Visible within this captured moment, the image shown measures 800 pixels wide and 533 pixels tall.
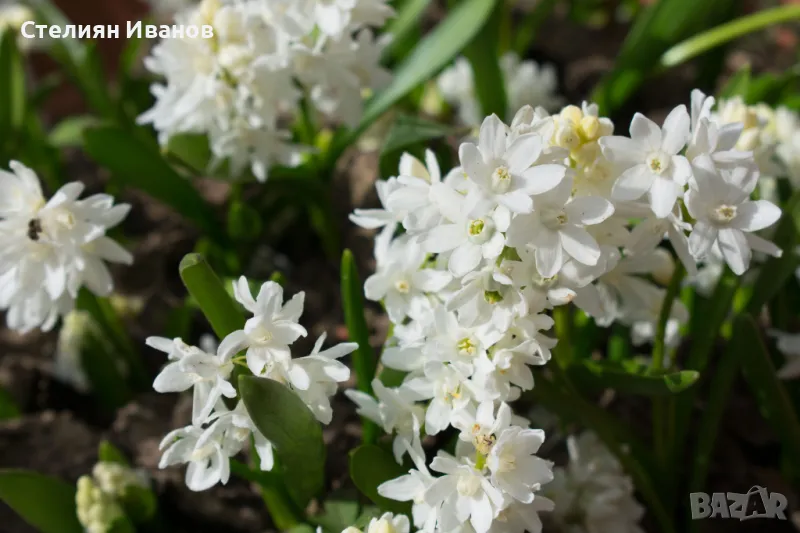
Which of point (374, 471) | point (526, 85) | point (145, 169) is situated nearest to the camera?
point (374, 471)

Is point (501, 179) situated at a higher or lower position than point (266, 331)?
higher

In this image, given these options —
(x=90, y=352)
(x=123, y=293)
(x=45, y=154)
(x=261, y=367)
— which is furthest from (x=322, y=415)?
(x=45, y=154)

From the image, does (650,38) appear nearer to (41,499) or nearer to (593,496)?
(593,496)

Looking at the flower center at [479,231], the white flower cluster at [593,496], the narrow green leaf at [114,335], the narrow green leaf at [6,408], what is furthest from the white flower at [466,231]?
the narrow green leaf at [6,408]

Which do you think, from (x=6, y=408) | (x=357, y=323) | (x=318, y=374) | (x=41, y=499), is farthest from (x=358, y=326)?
(x=6, y=408)

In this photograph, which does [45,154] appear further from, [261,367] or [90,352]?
[261,367]

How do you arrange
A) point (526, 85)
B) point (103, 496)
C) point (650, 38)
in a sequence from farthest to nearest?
point (526, 85) → point (650, 38) → point (103, 496)

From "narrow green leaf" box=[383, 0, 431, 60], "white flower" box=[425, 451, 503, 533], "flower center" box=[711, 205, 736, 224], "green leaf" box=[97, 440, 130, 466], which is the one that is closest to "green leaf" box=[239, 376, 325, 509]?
"white flower" box=[425, 451, 503, 533]

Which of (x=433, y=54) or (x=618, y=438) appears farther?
(x=433, y=54)
